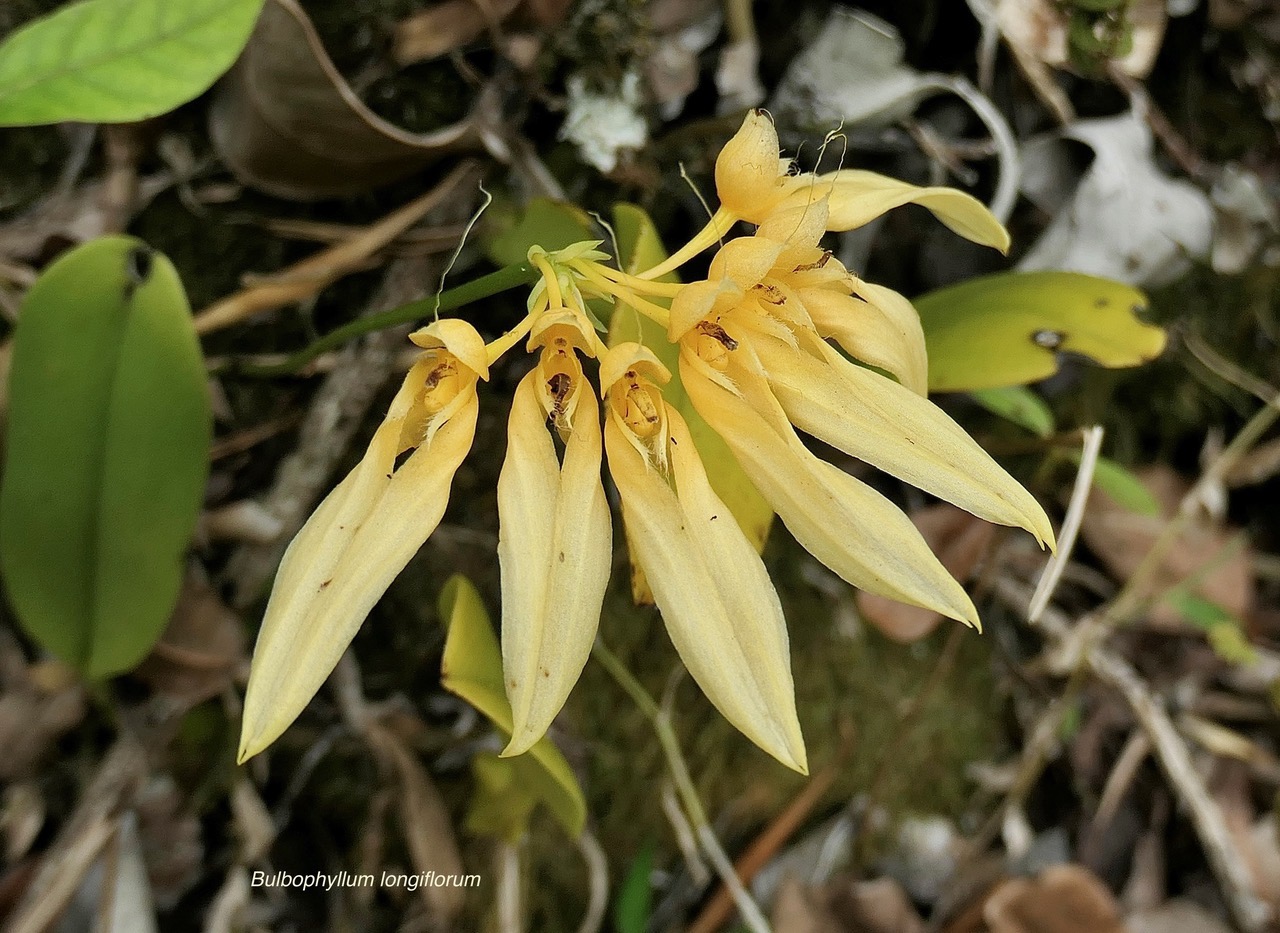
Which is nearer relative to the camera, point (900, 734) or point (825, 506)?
point (825, 506)

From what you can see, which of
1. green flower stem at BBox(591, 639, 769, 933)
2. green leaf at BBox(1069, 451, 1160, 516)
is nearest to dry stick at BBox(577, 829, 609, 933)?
green flower stem at BBox(591, 639, 769, 933)

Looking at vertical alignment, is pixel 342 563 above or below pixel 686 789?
above

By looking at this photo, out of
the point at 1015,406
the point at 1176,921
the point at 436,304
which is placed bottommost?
the point at 1176,921

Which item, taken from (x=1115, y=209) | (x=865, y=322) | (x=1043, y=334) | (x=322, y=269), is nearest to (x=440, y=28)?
(x=322, y=269)

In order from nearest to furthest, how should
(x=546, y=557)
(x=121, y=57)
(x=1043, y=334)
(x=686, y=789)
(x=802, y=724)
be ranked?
(x=546, y=557)
(x=121, y=57)
(x=1043, y=334)
(x=686, y=789)
(x=802, y=724)

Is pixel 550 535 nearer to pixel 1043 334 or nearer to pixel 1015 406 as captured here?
pixel 1043 334

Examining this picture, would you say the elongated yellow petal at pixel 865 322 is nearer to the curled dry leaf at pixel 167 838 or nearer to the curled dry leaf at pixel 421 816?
the curled dry leaf at pixel 421 816

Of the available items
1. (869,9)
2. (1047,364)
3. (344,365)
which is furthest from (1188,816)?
(344,365)

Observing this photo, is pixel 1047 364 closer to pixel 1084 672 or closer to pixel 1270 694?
pixel 1084 672
